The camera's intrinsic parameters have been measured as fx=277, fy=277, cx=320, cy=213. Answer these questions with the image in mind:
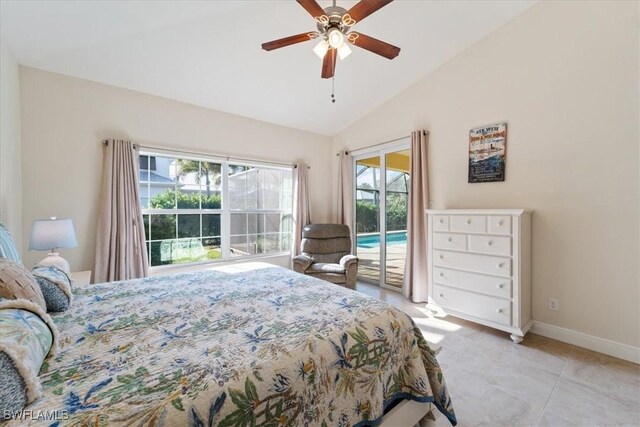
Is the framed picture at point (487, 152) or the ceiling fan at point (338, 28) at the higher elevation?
the ceiling fan at point (338, 28)

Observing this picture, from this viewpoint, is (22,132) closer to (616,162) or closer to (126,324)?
(126,324)

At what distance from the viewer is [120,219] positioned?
2.86 m

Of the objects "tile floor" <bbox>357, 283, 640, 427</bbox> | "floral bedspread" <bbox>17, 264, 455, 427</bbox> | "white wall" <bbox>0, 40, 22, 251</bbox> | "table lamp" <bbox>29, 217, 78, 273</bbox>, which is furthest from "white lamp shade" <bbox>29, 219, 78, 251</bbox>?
"tile floor" <bbox>357, 283, 640, 427</bbox>

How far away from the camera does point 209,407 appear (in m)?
0.81

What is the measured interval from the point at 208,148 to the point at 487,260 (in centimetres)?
338

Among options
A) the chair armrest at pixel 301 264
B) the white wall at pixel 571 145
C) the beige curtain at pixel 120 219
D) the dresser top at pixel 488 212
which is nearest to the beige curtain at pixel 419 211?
the white wall at pixel 571 145

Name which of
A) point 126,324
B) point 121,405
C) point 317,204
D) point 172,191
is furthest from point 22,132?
point 317,204

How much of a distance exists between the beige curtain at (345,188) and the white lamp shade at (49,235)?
10.9 feet

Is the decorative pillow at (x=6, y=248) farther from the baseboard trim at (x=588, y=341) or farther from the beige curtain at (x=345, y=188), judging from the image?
the baseboard trim at (x=588, y=341)

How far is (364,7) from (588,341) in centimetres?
317

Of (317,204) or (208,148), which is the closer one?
(208,148)

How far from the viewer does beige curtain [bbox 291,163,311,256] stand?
4.27m

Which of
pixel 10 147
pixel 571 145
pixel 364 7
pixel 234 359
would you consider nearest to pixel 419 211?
pixel 571 145

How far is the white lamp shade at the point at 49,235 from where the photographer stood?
2146 mm
